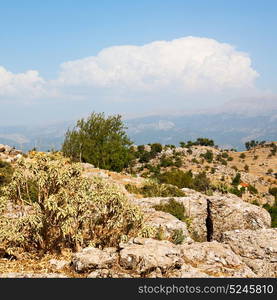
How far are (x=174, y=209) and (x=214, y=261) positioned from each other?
7.82 m

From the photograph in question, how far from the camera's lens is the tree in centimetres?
4378

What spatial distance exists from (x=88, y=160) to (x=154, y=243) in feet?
114

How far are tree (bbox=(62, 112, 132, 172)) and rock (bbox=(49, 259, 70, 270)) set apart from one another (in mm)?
32506

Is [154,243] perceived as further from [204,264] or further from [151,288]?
[151,288]

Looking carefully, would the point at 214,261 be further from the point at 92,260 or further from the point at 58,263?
the point at 58,263

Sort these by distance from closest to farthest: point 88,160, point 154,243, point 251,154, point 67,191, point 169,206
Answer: point 154,243 → point 67,191 → point 169,206 → point 88,160 → point 251,154

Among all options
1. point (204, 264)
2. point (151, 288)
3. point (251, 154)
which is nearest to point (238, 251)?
point (204, 264)

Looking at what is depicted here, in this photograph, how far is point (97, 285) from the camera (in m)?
7.39

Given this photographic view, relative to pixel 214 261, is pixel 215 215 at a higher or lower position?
lower

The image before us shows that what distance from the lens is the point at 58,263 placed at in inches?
396

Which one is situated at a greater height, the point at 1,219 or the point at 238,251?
the point at 1,219

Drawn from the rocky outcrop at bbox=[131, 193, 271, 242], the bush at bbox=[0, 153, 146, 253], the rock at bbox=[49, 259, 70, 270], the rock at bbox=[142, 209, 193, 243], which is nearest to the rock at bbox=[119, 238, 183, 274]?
the bush at bbox=[0, 153, 146, 253]

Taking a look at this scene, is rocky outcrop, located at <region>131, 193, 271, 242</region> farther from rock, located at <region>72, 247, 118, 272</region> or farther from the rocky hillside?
rock, located at <region>72, 247, 118, 272</region>

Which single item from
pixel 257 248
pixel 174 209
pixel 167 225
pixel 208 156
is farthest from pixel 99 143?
pixel 208 156
